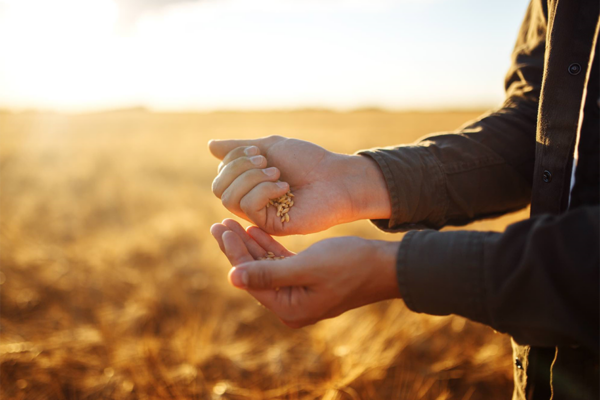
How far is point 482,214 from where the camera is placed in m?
1.83

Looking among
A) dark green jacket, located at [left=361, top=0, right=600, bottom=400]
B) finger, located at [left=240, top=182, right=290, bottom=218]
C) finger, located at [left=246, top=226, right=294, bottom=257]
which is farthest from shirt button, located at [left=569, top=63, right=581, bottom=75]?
finger, located at [left=246, top=226, right=294, bottom=257]

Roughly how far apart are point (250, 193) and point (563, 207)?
118 centimetres

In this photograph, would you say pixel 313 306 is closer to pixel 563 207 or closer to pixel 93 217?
pixel 563 207

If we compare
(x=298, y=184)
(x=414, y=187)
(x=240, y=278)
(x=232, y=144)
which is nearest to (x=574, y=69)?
(x=414, y=187)

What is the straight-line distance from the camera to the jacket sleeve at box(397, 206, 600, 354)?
991 millimetres

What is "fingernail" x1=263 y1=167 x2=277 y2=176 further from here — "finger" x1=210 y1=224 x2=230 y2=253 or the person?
"finger" x1=210 y1=224 x2=230 y2=253

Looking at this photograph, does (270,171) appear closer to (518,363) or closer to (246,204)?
(246,204)

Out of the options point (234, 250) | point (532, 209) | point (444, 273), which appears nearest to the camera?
point (444, 273)

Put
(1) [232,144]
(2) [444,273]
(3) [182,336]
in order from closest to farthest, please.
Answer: (2) [444,273]
(1) [232,144]
(3) [182,336]

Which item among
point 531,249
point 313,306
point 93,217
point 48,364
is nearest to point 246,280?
point 313,306

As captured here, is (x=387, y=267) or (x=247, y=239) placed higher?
(x=387, y=267)

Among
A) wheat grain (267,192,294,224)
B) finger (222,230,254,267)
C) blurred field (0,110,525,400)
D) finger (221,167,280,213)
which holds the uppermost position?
finger (221,167,280,213)

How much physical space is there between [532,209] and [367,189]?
66 cm

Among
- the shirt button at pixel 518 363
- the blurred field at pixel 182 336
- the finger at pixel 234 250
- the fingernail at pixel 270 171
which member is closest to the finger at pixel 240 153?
the fingernail at pixel 270 171
